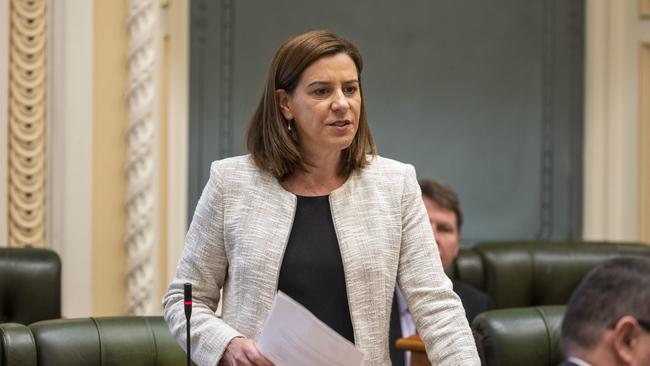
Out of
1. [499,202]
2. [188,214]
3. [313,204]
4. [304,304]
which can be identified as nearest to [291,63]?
[313,204]

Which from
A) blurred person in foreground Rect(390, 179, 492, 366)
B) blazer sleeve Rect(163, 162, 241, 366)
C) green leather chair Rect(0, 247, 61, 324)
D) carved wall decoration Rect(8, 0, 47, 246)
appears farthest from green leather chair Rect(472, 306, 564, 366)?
carved wall decoration Rect(8, 0, 47, 246)

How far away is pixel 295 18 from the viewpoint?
5.95m

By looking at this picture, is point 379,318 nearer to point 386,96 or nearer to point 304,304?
point 304,304

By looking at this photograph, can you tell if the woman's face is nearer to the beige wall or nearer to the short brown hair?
the short brown hair

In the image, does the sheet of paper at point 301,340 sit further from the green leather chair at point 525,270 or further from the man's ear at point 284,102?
the green leather chair at point 525,270

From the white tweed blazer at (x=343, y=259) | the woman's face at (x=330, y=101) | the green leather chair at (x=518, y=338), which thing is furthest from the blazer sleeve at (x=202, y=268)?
the green leather chair at (x=518, y=338)

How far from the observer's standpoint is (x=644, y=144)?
6242mm

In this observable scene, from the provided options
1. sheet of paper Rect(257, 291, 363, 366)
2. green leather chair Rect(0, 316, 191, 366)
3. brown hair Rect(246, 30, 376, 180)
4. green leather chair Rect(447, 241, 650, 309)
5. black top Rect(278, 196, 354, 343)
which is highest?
brown hair Rect(246, 30, 376, 180)

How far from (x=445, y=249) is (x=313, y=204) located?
158cm

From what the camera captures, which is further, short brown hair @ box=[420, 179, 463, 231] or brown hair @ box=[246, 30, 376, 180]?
short brown hair @ box=[420, 179, 463, 231]

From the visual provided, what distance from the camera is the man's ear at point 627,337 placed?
6.07ft

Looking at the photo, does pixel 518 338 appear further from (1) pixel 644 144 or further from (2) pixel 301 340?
(1) pixel 644 144

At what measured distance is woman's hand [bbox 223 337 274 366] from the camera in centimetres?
245

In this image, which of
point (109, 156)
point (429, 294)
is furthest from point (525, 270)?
point (429, 294)
